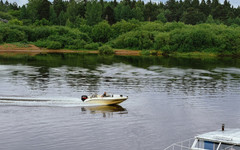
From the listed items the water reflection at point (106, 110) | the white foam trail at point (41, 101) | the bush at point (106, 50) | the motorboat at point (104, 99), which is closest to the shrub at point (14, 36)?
the bush at point (106, 50)

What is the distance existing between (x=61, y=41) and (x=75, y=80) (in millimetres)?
106434

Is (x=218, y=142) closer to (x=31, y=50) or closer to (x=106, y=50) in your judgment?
(x=106, y=50)

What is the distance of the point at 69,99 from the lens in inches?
2223

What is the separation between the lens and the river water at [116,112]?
125 ft

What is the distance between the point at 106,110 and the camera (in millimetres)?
52094

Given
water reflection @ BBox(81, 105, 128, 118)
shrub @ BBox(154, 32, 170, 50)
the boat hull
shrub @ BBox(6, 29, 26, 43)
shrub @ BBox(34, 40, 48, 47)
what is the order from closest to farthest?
water reflection @ BBox(81, 105, 128, 118) < the boat hull < shrub @ BBox(154, 32, 170, 50) < shrub @ BBox(6, 29, 26, 43) < shrub @ BBox(34, 40, 48, 47)

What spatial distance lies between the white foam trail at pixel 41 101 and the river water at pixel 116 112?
52cm

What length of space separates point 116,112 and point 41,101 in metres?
11.8

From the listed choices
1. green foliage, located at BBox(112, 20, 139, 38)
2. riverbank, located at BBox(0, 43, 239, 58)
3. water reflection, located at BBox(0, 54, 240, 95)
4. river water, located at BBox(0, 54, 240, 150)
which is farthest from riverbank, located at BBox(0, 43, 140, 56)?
river water, located at BBox(0, 54, 240, 150)

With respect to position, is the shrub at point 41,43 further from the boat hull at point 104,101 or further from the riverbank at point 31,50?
the boat hull at point 104,101

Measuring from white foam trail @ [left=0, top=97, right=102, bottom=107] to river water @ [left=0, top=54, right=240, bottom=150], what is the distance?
52cm

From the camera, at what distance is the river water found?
38.1 m

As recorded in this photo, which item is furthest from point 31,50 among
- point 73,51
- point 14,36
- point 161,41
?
point 161,41

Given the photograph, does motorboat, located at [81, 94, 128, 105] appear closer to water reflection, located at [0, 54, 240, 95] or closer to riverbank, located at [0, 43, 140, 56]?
water reflection, located at [0, 54, 240, 95]
